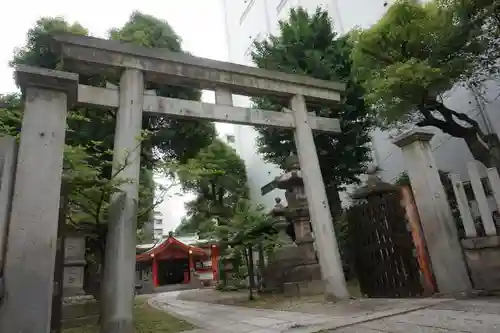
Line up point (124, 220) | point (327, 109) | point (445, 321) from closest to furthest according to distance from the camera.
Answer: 1. point (445, 321)
2. point (124, 220)
3. point (327, 109)

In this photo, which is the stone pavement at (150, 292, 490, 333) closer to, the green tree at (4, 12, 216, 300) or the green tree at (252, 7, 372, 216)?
the green tree at (4, 12, 216, 300)

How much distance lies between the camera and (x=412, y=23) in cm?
816

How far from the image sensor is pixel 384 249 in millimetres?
6211

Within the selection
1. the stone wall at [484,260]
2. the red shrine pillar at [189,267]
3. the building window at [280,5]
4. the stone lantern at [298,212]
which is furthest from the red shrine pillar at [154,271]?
the stone wall at [484,260]

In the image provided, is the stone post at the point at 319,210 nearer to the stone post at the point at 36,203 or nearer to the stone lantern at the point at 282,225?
the stone lantern at the point at 282,225

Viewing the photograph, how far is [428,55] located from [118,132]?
7.81 m

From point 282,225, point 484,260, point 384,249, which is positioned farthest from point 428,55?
point 282,225

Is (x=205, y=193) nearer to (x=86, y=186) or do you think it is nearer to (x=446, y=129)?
(x=446, y=129)

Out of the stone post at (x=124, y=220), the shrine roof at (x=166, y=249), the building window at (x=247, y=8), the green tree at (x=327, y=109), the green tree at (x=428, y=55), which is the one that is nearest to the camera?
the stone post at (x=124, y=220)

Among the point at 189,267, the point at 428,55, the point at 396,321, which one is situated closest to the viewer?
the point at 396,321

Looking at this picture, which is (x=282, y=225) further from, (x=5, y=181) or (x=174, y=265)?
(x=174, y=265)

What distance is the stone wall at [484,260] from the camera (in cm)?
476

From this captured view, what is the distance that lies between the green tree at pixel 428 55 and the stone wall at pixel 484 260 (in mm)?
4090

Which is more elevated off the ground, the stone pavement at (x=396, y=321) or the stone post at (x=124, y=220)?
the stone post at (x=124, y=220)
